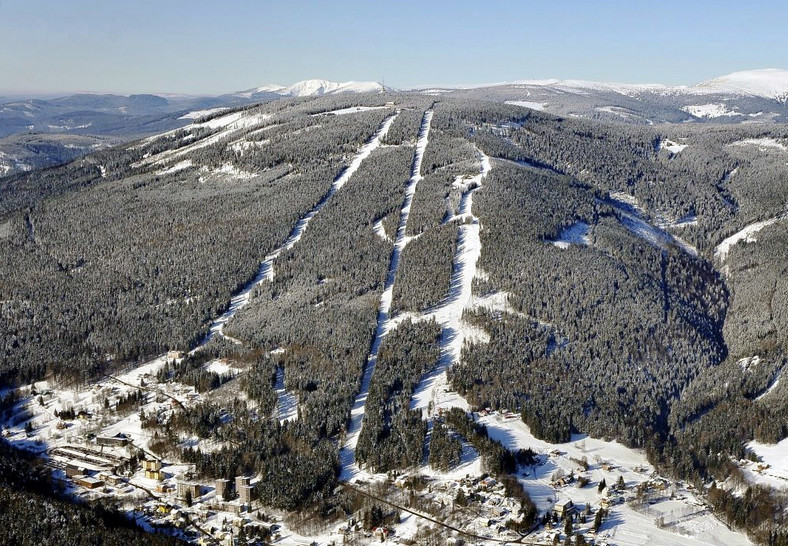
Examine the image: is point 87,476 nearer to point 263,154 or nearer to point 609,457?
point 609,457

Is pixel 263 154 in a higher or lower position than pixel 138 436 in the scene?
higher

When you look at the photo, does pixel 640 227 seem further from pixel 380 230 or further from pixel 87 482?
pixel 87 482

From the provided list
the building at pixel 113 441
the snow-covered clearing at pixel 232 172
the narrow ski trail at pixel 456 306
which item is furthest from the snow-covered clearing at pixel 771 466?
the snow-covered clearing at pixel 232 172

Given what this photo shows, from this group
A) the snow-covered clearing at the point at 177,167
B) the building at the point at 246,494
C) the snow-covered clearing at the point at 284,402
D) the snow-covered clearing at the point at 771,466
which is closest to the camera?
the building at the point at 246,494

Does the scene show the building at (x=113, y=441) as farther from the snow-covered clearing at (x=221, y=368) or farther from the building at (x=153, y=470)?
the snow-covered clearing at (x=221, y=368)

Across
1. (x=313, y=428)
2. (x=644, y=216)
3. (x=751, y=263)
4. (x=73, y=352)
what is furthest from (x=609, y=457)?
(x=644, y=216)

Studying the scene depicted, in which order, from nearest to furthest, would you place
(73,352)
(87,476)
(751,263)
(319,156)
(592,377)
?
(87,476) → (592,377) → (73,352) → (751,263) → (319,156)

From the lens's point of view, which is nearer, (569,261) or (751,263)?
(569,261)
